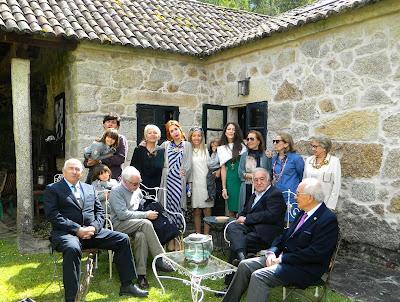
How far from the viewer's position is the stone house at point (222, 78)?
459 centimetres

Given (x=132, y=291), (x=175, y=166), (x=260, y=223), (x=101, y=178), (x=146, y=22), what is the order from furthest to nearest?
(x=146, y=22) < (x=175, y=166) < (x=101, y=178) < (x=260, y=223) < (x=132, y=291)

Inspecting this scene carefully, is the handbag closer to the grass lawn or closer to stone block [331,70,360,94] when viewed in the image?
the grass lawn

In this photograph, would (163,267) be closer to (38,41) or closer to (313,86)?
(313,86)

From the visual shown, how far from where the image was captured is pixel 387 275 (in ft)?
13.8

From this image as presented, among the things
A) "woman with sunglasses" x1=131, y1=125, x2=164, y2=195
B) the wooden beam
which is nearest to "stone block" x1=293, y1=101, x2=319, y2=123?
"woman with sunglasses" x1=131, y1=125, x2=164, y2=195

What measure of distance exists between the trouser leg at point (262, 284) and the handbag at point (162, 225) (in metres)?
1.54

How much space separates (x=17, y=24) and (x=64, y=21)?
741 mm

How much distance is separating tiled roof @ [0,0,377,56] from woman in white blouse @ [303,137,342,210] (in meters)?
1.63

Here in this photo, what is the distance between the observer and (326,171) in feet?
14.8

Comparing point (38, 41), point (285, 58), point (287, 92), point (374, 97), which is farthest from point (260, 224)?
point (38, 41)

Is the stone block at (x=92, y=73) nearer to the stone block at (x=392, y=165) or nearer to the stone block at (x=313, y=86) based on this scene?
the stone block at (x=313, y=86)

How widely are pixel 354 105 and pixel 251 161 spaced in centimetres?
143

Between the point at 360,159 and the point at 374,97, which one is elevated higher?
the point at 374,97

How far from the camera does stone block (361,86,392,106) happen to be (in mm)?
4520
